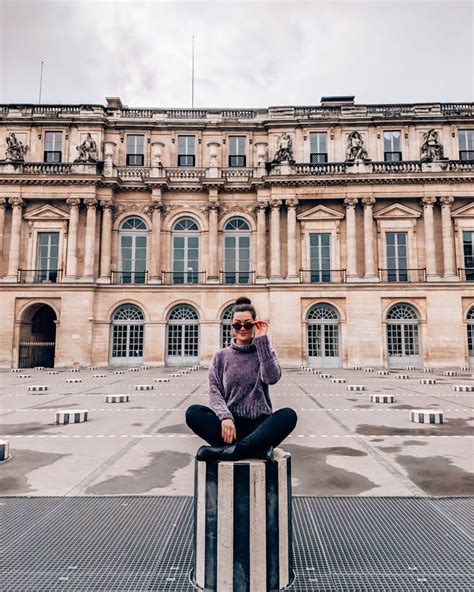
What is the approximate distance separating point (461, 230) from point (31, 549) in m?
35.7

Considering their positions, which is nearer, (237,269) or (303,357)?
(303,357)

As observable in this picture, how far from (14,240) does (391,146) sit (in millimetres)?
30050

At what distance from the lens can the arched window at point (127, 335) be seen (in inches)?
1319

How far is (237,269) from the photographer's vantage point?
1369 inches

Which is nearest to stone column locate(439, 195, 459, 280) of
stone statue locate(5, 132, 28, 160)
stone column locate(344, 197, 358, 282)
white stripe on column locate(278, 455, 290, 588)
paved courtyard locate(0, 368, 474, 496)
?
stone column locate(344, 197, 358, 282)

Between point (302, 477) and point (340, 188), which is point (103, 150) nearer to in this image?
point (340, 188)

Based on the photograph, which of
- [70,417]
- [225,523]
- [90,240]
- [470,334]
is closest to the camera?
[225,523]

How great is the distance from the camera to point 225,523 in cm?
337

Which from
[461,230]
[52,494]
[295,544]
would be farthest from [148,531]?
[461,230]

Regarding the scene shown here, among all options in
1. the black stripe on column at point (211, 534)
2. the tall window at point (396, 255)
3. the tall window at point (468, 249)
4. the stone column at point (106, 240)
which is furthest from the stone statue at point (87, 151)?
the black stripe on column at point (211, 534)

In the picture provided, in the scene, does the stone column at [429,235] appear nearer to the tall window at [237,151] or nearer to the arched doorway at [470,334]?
the arched doorway at [470,334]

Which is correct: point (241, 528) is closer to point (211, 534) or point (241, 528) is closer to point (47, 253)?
point (211, 534)

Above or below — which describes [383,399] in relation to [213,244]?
below

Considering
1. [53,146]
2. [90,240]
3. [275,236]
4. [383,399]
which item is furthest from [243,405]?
[53,146]
